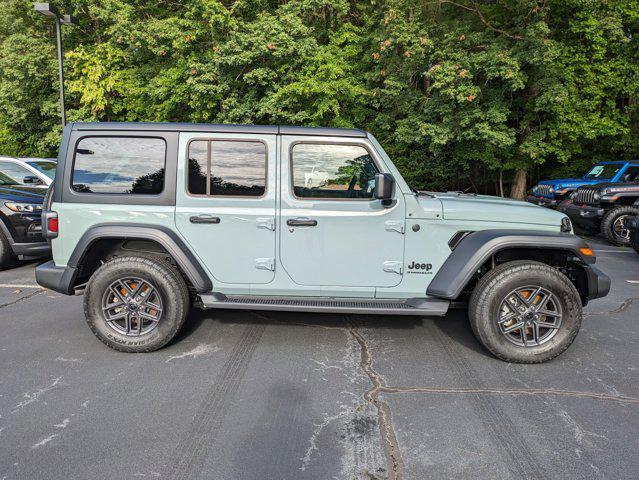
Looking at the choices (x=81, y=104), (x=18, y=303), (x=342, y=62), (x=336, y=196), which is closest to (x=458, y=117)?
(x=342, y=62)

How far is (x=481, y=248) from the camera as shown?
3.77 metres

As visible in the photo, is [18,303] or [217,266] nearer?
[217,266]

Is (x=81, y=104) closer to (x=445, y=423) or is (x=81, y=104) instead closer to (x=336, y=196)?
(x=336, y=196)

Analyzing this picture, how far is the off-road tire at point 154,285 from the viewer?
3.96 m

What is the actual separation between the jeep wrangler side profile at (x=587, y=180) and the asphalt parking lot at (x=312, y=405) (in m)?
9.08

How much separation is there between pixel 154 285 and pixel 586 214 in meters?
10.7

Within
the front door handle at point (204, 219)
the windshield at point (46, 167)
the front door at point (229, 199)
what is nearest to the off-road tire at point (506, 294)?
the front door at point (229, 199)

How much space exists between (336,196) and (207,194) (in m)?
1.14

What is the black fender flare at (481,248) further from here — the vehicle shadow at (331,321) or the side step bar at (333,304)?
the vehicle shadow at (331,321)

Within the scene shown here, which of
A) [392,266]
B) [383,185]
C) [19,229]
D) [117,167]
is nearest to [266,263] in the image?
[392,266]

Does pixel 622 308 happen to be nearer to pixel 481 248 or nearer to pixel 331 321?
pixel 481 248

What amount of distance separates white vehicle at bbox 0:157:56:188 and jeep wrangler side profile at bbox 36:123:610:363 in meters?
6.10

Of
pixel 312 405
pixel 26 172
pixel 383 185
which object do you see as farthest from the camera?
pixel 26 172

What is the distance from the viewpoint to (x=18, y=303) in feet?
18.4
